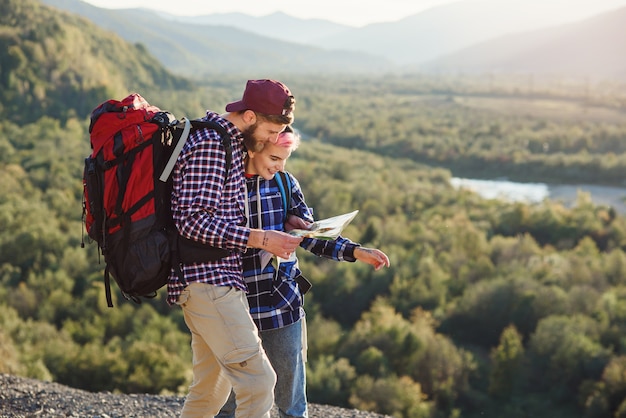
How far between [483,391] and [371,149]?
48.4 m

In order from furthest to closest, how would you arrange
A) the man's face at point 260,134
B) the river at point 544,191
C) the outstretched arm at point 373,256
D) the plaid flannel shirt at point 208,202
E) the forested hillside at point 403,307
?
the river at point 544,191 < the forested hillside at point 403,307 < the outstretched arm at point 373,256 < the man's face at point 260,134 < the plaid flannel shirt at point 208,202

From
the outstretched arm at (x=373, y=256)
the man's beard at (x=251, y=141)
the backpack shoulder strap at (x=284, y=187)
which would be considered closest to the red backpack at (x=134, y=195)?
the man's beard at (x=251, y=141)

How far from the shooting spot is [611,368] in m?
13.1

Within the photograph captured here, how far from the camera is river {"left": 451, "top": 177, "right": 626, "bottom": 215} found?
37969 millimetres

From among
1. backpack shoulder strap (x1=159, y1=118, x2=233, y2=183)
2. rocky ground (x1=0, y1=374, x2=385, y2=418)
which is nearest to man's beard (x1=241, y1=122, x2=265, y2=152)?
backpack shoulder strap (x1=159, y1=118, x2=233, y2=183)

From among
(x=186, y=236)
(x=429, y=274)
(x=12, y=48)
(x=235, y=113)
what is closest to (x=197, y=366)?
(x=186, y=236)

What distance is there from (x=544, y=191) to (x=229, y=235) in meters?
41.9

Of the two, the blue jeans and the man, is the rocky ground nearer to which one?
the blue jeans

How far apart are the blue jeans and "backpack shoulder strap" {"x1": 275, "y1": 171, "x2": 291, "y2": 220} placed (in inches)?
21.0

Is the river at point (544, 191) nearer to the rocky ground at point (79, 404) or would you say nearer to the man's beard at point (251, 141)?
the rocky ground at point (79, 404)

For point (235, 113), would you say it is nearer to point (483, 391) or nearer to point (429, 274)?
point (483, 391)

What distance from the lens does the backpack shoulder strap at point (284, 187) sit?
313 centimetres

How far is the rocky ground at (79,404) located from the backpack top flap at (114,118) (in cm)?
313

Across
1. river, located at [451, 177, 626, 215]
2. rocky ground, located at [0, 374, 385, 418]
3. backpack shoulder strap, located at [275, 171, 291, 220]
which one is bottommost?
river, located at [451, 177, 626, 215]
